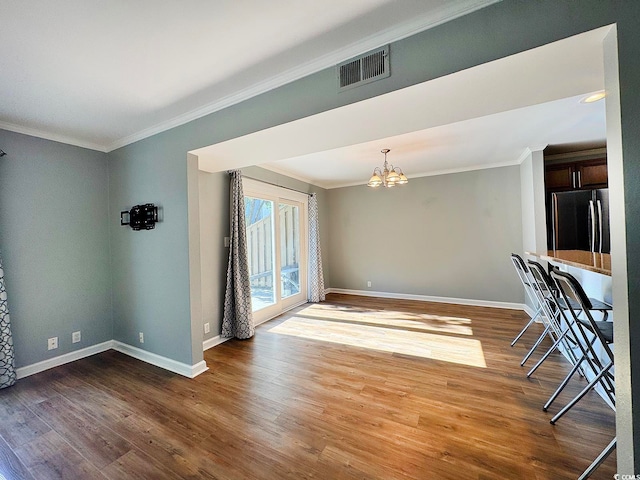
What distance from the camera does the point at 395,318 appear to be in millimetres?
4199

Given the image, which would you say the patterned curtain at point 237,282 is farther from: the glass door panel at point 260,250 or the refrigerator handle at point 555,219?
the refrigerator handle at point 555,219

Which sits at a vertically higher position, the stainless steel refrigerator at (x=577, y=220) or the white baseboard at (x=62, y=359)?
the stainless steel refrigerator at (x=577, y=220)

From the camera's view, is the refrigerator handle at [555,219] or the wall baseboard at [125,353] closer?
the wall baseboard at [125,353]

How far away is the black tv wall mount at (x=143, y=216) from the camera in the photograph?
274cm

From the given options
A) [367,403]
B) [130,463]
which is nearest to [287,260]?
[367,403]

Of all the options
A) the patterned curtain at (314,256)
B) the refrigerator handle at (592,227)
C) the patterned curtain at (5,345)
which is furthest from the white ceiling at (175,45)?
the patterned curtain at (314,256)

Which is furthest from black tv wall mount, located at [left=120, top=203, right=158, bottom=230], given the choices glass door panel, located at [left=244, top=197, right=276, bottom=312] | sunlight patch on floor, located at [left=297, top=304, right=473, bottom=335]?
sunlight patch on floor, located at [left=297, top=304, right=473, bottom=335]

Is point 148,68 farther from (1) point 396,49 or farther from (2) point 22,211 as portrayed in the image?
(2) point 22,211

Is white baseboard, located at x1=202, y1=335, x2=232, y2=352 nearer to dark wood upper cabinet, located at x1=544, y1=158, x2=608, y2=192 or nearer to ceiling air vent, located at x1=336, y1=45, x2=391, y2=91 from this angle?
ceiling air vent, located at x1=336, y1=45, x2=391, y2=91

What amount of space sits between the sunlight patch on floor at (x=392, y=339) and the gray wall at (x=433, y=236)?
1946 millimetres

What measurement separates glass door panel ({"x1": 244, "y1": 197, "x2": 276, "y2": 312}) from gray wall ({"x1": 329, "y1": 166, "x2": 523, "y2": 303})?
2.12 m

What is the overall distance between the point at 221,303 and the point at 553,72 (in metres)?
3.81

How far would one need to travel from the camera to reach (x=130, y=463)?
61.1 inches

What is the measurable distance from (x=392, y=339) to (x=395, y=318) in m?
0.90
